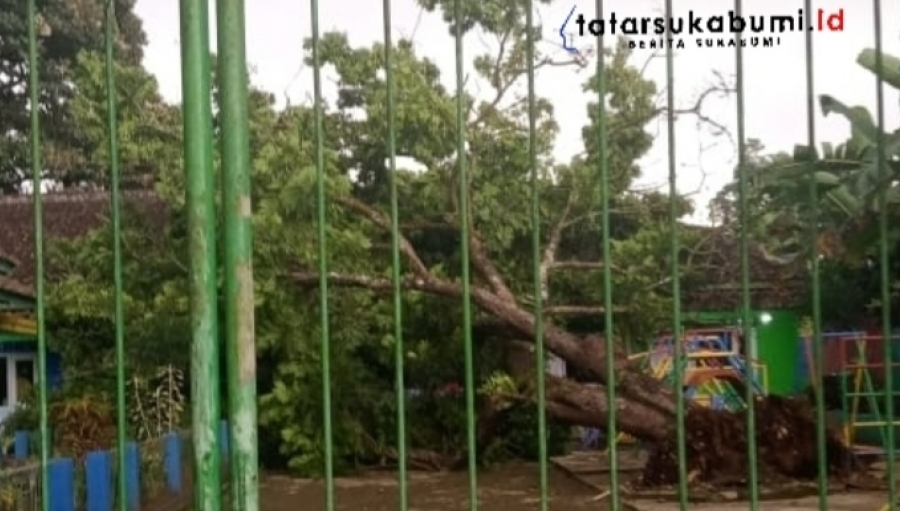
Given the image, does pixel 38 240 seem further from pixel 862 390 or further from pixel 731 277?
pixel 862 390

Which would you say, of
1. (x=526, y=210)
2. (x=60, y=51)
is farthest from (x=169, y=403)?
(x=60, y=51)

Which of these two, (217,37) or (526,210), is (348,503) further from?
(217,37)

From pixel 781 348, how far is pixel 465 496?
24.7 feet

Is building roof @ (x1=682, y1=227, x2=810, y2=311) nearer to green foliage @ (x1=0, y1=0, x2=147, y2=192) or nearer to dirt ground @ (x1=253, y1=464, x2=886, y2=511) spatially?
dirt ground @ (x1=253, y1=464, x2=886, y2=511)

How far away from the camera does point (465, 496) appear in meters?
11.3

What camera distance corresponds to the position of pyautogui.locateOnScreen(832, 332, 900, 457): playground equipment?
11.1 m

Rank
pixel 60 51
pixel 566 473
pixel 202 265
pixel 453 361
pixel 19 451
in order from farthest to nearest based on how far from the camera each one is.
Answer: pixel 60 51
pixel 453 361
pixel 566 473
pixel 19 451
pixel 202 265

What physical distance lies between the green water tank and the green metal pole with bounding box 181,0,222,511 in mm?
15539

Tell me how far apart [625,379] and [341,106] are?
363 cm

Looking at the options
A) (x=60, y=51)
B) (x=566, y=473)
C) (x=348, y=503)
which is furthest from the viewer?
(x=60, y=51)

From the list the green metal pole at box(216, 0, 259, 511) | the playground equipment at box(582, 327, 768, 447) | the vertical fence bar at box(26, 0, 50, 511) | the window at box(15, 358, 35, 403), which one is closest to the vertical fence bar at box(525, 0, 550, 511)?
the green metal pole at box(216, 0, 259, 511)

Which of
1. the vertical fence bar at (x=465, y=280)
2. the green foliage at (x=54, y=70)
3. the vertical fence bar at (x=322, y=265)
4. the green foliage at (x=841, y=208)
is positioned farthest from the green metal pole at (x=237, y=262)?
the green foliage at (x=54, y=70)

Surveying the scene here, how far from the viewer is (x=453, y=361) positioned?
Result: 13.5 metres

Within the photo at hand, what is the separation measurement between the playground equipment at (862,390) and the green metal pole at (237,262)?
29.5ft
